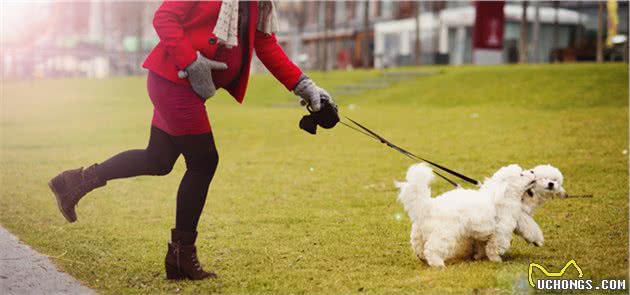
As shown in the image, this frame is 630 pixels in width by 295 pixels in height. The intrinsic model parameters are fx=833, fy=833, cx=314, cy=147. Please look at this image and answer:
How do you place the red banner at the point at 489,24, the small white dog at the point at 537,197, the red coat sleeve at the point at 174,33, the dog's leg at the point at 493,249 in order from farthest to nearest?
1. the red banner at the point at 489,24
2. the small white dog at the point at 537,197
3. the dog's leg at the point at 493,249
4. the red coat sleeve at the point at 174,33

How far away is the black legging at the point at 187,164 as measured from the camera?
5004 millimetres

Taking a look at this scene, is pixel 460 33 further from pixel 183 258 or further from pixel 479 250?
pixel 183 258

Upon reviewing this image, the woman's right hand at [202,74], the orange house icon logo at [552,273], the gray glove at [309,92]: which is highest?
the woman's right hand at [202,74]

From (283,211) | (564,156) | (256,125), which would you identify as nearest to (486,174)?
(564,156)

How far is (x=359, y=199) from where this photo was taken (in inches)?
367

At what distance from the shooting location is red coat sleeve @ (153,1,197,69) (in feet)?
15.7

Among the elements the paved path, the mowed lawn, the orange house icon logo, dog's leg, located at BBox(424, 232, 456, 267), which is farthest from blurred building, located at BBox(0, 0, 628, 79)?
the orange house icon logo

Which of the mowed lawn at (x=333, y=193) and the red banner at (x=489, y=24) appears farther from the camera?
the red banner at (x=489, y=24)

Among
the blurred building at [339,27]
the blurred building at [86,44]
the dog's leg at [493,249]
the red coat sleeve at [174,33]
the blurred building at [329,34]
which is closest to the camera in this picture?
the red coat sleeve at [174,33]

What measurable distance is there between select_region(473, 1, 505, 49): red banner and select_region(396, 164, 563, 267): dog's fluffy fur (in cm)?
3133

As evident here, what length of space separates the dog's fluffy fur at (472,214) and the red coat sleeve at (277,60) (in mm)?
978

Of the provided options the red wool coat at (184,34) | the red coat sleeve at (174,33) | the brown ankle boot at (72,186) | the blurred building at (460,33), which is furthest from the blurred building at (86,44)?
the red coat sleeve at (174,33)

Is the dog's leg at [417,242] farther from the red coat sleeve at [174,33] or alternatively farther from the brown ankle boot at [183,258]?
the red coat sleeve at [174,33]

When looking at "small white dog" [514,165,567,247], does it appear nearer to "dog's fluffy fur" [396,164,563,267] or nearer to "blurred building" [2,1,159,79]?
"dog's fluffy fur" [396,164,563,267]
